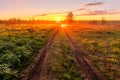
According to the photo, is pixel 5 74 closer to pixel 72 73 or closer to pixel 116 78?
pixel 72 73

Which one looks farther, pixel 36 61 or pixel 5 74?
pixel 36 61

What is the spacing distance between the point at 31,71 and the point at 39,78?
1590mm

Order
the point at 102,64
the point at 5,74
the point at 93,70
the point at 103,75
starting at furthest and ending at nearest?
the point at 102,64 < the point at 93,70 < the point at 103,75 < the point at 5,74

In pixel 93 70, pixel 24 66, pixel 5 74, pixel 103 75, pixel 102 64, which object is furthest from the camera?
pixel 102 64

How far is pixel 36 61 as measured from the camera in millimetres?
15656

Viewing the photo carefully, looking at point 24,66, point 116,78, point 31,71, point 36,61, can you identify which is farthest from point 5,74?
point 116,78

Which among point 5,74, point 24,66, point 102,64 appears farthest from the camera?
point 102,64

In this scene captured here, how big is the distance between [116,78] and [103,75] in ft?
2.78

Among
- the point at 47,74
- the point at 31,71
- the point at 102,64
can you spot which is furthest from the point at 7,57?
the point at 102,64

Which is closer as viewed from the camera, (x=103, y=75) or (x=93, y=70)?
(x=103, y=75)

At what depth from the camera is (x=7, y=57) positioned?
47.7ft

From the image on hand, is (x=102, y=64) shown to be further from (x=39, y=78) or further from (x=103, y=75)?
(x=39, y=78)

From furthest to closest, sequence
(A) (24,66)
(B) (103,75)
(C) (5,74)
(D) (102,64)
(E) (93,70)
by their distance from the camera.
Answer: (D) (102,64) → (A) (24,66) → (E) (93,70) → (B) (103,75) → (C) (5,74)

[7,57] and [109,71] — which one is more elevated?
[7,57]
